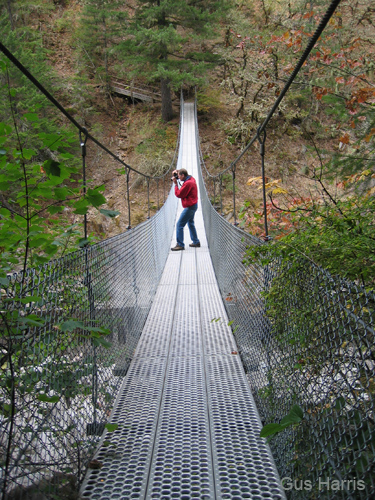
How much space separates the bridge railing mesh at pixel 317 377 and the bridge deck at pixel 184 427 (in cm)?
9

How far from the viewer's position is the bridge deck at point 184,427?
1.06m

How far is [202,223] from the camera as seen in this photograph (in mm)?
6348

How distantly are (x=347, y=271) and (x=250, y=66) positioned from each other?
1030cm

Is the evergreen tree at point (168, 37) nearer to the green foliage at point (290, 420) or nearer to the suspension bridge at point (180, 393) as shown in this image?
the suspension bridge at point (180, 393)

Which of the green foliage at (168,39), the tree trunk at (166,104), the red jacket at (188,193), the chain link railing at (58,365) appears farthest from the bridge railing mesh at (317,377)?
the tree trunk at (166,104)

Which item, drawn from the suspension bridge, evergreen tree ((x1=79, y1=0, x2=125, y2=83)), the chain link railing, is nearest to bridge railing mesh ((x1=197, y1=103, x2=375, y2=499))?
the suspension bridge

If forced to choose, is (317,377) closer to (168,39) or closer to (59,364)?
(59,364)

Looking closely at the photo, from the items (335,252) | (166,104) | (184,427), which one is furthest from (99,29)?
(184,427)

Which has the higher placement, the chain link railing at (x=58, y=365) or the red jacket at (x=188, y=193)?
the red jacket at (x=188, y=193)

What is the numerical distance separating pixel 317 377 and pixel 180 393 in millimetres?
856

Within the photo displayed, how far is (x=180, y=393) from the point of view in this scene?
162 cm

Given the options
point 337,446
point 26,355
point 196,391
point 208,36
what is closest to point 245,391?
point 196,391

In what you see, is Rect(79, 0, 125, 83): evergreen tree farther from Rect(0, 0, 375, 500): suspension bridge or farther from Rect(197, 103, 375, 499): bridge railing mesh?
Rect(197, 103, 375, 499): bridge railing mesh

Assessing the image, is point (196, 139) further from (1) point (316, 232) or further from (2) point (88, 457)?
(2) point (88, 457)
